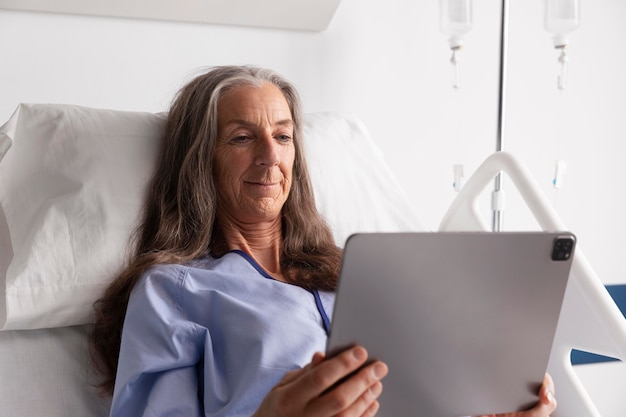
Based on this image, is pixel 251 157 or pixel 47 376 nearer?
pixel 47 376

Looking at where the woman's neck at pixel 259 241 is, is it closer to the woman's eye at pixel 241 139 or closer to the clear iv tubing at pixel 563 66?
the woman's eye at pixel 241 139

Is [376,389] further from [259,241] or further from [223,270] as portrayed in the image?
[259,241]

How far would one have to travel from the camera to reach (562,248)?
1201mm

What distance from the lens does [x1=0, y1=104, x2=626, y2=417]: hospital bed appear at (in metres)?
1.62

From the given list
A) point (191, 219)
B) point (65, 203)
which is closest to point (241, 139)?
point (191, 219)

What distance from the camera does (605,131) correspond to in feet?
9.78

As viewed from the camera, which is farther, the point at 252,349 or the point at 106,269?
the point at 106,269

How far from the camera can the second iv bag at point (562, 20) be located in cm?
223

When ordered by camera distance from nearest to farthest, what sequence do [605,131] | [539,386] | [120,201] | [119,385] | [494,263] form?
[494,263]
[539,386]
[119,385]
[120,201]
[605,131]

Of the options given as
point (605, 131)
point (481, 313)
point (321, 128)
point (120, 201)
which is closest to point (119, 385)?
point (120, 201)

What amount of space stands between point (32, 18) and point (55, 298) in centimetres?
78

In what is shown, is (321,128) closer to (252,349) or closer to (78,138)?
(78,138)

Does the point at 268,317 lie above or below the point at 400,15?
below

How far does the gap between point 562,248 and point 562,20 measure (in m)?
1.22
